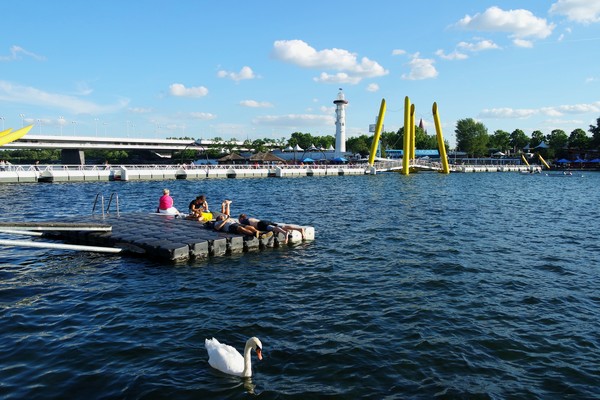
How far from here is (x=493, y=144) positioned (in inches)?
7274

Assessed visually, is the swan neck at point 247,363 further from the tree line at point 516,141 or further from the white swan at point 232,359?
the tree line at point 516,141

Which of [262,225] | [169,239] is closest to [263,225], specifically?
[262,225]

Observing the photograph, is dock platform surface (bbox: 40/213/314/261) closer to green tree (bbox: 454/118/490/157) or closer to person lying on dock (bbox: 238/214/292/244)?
person lying on dock (bbox: 238/214/292/244)

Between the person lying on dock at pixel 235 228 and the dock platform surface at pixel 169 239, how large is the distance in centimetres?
20

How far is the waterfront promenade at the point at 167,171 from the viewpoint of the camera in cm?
5709

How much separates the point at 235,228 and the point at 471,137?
17713 centimetres

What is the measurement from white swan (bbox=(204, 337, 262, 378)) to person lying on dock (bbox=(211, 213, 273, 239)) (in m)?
9.39

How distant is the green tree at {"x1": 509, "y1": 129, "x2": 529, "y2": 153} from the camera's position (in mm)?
180837

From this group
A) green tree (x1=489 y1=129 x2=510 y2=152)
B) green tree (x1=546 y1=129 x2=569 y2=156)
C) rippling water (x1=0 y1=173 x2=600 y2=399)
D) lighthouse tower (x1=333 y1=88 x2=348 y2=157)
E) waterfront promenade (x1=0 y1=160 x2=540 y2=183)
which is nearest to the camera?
rippling water (x1=0 y1=173 x2=600 y2=399)

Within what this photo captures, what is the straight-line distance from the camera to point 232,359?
7.89 meters

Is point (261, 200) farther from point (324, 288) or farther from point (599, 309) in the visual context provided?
point (599, 309)

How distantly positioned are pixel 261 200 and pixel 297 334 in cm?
2895

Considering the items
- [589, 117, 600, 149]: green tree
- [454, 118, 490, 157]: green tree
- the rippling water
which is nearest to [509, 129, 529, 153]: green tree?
[454, 118, 490, 157]: green tree

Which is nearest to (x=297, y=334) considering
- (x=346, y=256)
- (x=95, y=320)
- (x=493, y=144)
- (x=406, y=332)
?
(x=406, y=332)
